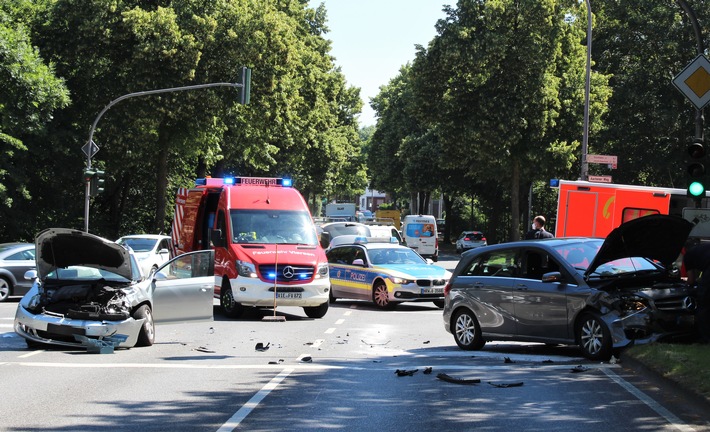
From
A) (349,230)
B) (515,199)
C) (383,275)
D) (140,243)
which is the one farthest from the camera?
(515,199)

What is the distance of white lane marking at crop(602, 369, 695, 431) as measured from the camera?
7.79 meters

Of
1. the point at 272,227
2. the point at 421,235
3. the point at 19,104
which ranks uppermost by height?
the point at 19,104

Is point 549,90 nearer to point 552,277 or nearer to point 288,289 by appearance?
point 288,289

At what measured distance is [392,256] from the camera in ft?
76.0

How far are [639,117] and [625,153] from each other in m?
1.83

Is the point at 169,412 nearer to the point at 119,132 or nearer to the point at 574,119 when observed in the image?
the point at 119,132

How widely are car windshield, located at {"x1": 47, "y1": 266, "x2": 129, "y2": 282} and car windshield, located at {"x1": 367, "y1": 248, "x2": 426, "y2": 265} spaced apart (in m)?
9.68

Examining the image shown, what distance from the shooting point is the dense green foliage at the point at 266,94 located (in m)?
38.3

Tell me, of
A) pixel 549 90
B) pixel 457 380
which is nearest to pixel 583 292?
pixel 457 380

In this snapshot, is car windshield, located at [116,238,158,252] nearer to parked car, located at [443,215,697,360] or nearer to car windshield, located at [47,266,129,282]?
car windshield, located at [47,266,129,282]

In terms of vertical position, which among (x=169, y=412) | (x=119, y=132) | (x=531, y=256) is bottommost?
(x=169, y=412)

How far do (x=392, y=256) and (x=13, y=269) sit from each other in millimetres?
9086

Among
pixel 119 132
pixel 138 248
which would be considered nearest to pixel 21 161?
pixel 119 132

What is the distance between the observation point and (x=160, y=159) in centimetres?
4241
